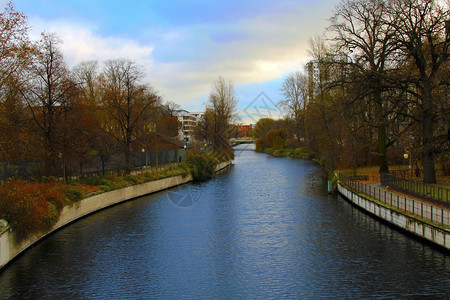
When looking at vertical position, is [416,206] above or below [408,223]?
above

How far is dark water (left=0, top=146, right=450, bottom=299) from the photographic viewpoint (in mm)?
14887

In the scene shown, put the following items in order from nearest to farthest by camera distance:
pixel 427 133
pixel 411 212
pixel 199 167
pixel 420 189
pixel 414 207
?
pixel 411 212 < pixel 414 207 < pixel 420 189 < pixel 427 133 < pixel 199 167

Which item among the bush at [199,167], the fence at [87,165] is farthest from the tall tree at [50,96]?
the bush at [199,167]

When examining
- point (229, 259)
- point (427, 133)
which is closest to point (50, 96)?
point (229, 259)

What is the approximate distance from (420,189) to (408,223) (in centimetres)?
473

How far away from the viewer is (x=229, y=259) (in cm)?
1831

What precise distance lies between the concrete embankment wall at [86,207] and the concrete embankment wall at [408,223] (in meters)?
17.7

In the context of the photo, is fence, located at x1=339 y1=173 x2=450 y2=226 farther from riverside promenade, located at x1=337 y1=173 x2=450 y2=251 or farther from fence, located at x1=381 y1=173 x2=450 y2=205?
fence, located at x1=381 y1=173 x2=450 y2=205

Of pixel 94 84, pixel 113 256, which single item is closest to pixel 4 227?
pixel 113 256

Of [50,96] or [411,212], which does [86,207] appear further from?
[411,212]

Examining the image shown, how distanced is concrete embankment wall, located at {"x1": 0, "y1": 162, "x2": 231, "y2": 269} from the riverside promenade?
1751 centimetres

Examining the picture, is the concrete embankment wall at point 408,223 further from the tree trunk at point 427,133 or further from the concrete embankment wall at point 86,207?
the concrete embankment wall at point 86,207

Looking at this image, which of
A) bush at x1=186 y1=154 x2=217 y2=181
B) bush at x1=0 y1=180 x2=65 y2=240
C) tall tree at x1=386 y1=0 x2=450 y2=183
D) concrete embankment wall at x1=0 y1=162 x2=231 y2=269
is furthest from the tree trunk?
bush at x1=186 y1=154 x2=217 y2=181

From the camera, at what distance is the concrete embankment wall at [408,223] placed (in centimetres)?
1800
